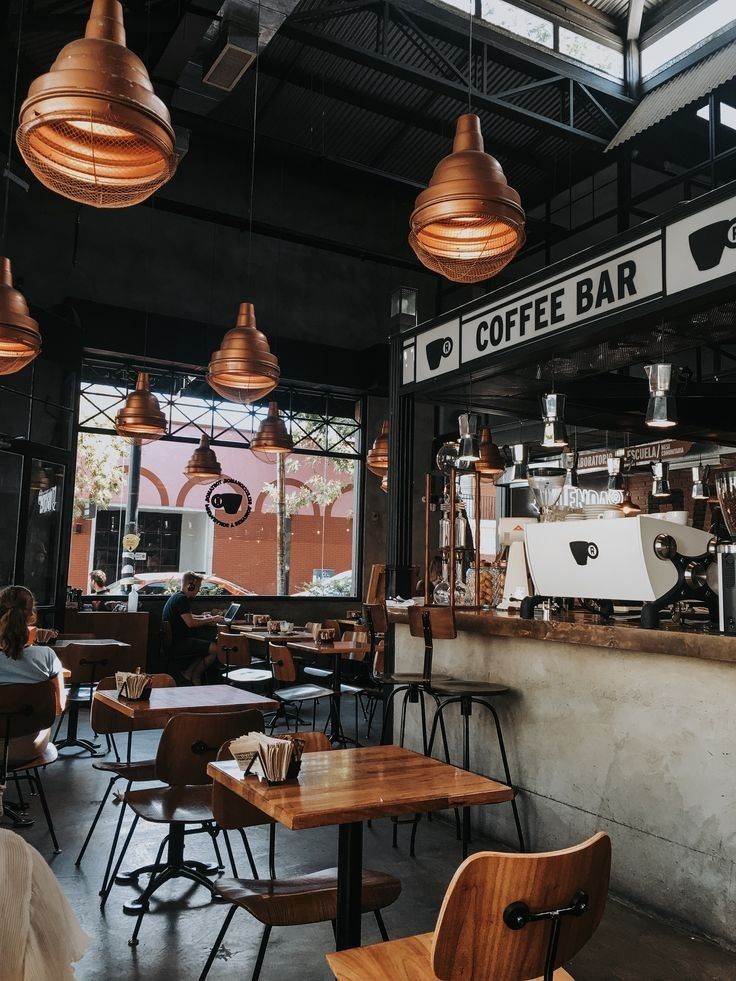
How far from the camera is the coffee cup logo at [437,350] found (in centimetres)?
516

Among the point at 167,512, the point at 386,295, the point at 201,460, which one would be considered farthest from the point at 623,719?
the point at 386,295

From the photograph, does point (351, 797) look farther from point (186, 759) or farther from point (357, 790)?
point (186, 759)

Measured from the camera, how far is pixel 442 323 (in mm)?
5203

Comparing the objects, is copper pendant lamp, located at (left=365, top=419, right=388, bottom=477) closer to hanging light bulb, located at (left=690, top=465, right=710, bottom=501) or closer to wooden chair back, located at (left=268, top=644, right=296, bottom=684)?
wooden chair back, located at (left=268, top=644, right=296, bottom=684)

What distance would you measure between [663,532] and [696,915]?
4.99 feet

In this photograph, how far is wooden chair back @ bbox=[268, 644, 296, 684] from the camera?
264 inches

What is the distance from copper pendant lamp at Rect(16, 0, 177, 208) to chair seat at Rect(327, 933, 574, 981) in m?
2.23

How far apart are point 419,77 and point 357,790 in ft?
21.0

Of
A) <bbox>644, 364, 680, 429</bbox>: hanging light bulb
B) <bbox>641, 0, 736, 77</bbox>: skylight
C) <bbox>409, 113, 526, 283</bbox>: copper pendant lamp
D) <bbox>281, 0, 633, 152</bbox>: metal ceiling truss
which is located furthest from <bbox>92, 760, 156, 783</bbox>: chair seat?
<bbox>641, 0, 736, 77</bbox>: skylight

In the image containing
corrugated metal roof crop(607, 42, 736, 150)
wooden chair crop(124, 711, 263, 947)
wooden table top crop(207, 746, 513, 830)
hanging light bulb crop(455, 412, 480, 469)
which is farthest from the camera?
corrugated metal roof crop(607, 42, 736, 150)

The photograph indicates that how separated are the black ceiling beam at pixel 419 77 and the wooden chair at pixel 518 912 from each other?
254 inches

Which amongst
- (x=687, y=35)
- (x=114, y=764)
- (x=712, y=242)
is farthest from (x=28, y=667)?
(x=687, y=35)

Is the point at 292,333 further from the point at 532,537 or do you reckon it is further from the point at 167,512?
the point at 532,537

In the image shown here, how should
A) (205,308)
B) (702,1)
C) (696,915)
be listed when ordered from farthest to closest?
(205,308) → (702,1) → (696,915)
